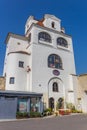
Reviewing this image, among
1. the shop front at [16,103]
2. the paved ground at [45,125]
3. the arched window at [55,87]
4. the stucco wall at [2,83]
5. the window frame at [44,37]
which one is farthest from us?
the window frame at [44,37]

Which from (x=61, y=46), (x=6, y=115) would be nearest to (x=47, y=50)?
(x=61, y=46)

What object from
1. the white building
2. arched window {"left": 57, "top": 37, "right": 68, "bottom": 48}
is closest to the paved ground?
the white building

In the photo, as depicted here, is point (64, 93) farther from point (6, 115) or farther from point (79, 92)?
point (6, 115)

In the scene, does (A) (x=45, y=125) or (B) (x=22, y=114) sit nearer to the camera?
(A) (x=45, y=125)

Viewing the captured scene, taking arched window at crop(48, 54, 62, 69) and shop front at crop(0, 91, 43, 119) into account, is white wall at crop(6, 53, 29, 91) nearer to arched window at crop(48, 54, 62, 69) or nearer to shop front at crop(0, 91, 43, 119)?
arched window at crop(48, 54, 62, 69)

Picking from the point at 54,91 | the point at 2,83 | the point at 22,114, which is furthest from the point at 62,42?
the point at 22,114

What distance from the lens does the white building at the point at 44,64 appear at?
23.5 m

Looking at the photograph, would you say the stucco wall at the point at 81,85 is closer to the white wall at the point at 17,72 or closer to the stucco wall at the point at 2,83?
the white wall at the point at 17,72

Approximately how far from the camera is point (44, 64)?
2552 cm

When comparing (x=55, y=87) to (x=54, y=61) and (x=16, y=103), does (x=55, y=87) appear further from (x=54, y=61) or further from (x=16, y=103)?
(x=16, y=103)

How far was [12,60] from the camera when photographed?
79.7ft

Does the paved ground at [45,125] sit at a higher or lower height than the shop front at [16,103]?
lower

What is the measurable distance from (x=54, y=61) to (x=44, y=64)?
8.34 feet

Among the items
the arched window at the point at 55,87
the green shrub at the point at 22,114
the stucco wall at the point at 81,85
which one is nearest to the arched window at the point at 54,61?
the arched window at the point at 55,87
